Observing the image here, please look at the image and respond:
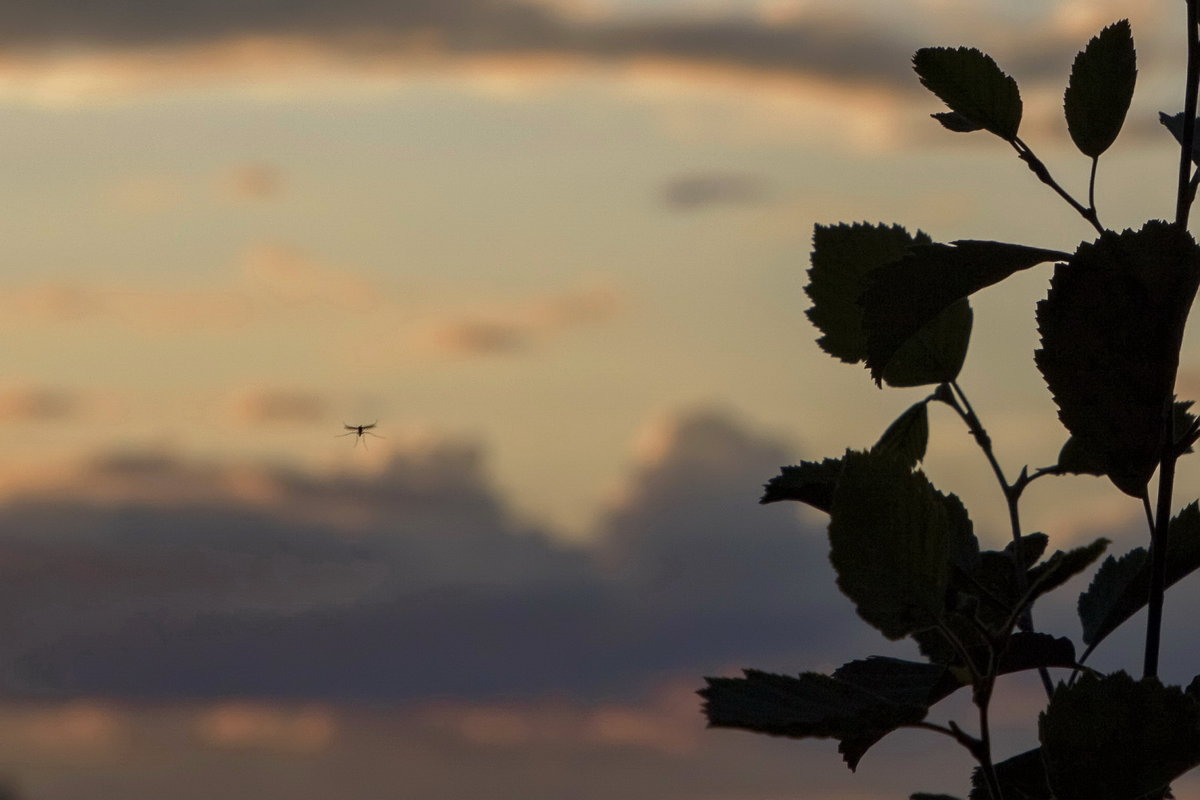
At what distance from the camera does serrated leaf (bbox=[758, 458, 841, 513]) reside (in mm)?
2777

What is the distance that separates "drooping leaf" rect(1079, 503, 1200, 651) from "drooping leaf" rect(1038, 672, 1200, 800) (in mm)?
605

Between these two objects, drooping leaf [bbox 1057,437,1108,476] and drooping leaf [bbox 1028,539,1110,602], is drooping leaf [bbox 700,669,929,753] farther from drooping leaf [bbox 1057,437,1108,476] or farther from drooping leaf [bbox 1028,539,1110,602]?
drooping leaf [bbox 1057,437,1108,476]

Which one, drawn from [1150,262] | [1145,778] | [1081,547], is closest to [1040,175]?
[1150,262]

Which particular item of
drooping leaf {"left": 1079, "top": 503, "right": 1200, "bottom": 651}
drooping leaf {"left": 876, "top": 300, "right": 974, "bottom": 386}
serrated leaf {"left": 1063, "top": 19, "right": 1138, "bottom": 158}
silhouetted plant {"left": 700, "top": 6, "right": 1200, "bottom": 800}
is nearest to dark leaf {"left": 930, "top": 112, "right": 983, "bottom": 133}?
silhouetted plant {"left": 700, "top": 6, "right": 1200, "bottom": 800}

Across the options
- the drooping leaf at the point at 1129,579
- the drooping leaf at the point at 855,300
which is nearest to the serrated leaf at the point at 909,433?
the drooping leaf at the point at 855,300

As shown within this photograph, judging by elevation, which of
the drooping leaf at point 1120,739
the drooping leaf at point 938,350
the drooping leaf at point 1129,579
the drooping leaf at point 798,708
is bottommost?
the drooping leaf at point 1120,739

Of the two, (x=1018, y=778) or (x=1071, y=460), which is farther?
(x=1071, y=460)

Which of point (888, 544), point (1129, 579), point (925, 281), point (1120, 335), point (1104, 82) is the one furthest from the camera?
point (1129, 579)

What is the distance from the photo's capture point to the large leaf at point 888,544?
2129 mm

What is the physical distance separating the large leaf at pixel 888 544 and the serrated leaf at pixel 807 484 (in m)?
0.62

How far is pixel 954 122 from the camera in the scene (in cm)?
301

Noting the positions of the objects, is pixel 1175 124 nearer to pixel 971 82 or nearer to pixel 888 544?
pixel 971 82

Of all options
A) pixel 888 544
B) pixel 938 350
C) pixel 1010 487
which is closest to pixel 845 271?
pixel 938 350

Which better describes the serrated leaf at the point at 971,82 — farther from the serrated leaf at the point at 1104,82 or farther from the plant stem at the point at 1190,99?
the plant stem at the point at 1190,99
